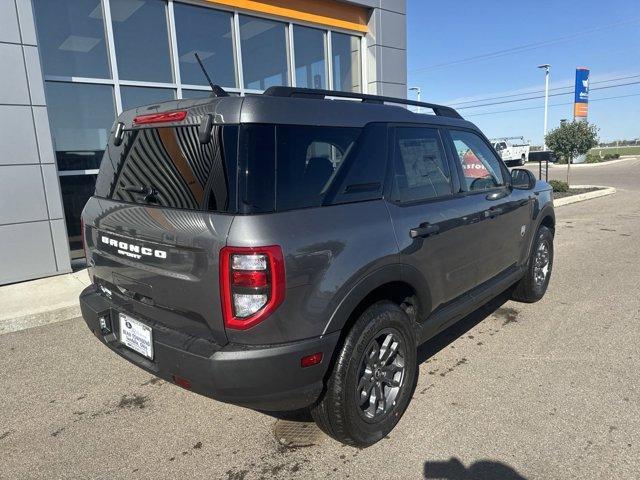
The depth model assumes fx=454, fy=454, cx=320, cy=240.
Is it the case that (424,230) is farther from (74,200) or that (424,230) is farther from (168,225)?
(74,200)

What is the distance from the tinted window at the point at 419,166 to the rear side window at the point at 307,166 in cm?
17

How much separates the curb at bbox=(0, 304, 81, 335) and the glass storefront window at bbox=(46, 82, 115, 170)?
9.02 ft

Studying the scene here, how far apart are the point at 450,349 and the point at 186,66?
6.49 metres

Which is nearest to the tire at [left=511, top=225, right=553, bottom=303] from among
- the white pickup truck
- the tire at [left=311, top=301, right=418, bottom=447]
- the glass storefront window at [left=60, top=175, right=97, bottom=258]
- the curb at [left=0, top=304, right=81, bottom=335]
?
the tire at [left=311, top=301, right=418, bottom=447]

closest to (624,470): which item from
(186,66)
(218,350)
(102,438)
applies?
(218,350)

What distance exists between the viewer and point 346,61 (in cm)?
977

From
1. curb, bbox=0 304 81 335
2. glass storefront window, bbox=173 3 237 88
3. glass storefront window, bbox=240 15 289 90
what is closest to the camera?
curb, bbox=0 304 81 335

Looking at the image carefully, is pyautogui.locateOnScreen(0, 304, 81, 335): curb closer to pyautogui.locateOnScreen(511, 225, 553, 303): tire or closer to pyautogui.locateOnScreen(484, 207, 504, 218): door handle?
pyautogui.locateOnScreen(484, 207, 504, 218): door handle

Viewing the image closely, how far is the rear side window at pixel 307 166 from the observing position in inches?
81.8

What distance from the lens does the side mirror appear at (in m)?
4.17

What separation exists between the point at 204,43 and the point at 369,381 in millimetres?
7125

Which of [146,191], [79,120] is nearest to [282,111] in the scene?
[146,191]

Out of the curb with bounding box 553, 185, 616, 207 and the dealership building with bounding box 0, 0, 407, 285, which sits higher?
the dealership building with bounding box 0, 0, 407, 285

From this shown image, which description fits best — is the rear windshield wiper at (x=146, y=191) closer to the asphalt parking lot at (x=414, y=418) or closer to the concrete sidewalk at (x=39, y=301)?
the asphalt parking lot at (x=414, y=418)
